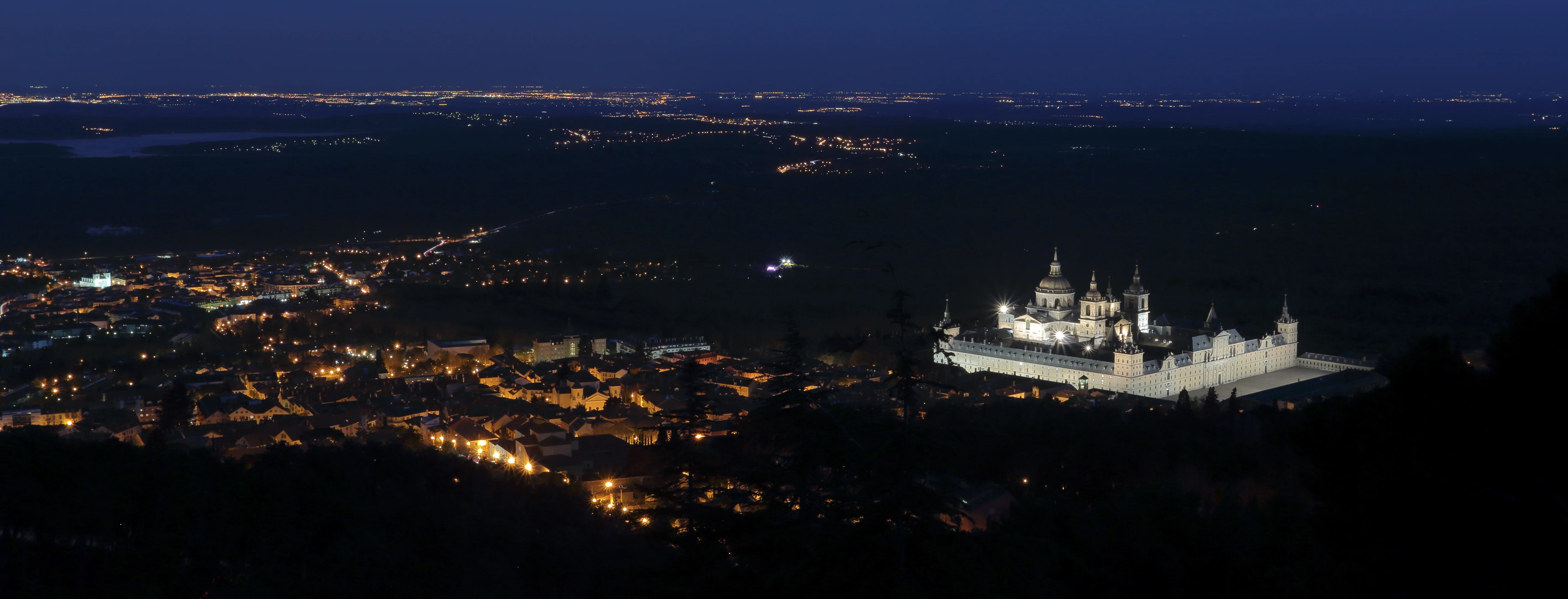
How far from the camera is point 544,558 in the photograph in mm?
13273

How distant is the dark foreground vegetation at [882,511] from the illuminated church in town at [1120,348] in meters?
12.7

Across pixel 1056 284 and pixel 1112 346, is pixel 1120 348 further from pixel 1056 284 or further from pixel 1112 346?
pixel 1056 284

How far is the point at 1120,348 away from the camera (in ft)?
115

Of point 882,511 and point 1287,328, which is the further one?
point 1287,328

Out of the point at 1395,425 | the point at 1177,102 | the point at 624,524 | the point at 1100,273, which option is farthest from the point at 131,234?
the point at 1177,102

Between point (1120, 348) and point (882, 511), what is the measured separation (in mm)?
29864

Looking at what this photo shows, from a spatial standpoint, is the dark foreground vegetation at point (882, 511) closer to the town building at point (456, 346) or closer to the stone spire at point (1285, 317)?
the town building at point (456, 346)

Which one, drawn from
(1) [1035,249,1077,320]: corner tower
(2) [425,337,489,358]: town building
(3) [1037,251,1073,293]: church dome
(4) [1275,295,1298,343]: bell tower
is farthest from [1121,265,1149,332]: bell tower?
(2) [425,337,489,358]: town building

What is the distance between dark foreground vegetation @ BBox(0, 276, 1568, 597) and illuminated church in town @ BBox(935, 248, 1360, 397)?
41.5 feet

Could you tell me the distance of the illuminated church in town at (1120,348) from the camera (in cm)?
3509

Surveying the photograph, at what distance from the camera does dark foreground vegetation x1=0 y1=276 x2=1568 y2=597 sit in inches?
259

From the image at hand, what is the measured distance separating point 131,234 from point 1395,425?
6547 centimetres

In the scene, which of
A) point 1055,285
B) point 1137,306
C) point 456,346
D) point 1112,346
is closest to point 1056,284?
point 1055,285

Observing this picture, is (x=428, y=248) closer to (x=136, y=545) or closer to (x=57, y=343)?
(x=57, y=343)
